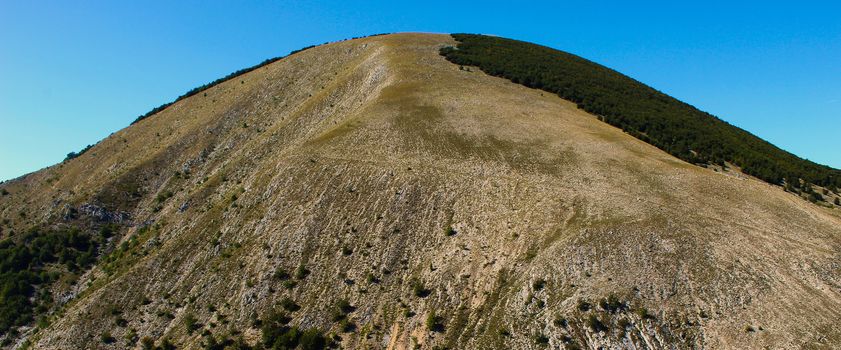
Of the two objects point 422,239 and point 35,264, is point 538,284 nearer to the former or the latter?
point 422,239

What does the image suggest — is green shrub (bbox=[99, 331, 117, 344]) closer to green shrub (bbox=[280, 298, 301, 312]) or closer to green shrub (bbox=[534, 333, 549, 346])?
green shrub (bbox=[280, 298, 301, 312])

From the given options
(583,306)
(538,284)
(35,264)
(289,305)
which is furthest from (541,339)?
(35,264)

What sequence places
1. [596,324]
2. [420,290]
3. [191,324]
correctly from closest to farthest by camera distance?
[596,324] < [420,290] < [191,324]

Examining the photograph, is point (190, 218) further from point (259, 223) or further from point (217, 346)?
point (217, 346)

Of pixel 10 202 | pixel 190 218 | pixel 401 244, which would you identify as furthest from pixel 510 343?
pixel 10 202

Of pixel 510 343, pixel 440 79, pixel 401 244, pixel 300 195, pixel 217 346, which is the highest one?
pixel 440 79

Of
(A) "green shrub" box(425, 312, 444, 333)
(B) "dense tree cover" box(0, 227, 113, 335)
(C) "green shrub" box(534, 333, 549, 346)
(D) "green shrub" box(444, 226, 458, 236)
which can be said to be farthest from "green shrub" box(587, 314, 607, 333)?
(B) "dense tree cover" box(0, 227, 113, 335)
